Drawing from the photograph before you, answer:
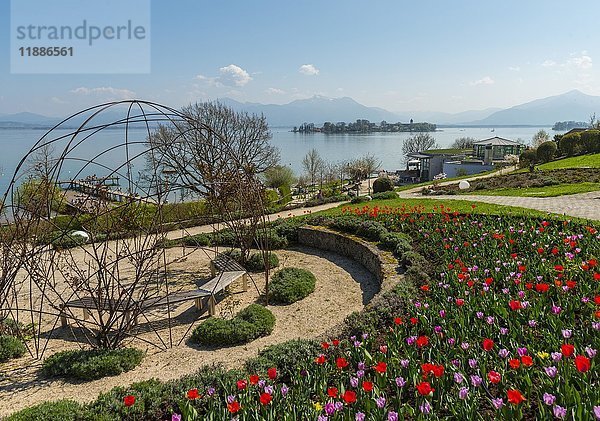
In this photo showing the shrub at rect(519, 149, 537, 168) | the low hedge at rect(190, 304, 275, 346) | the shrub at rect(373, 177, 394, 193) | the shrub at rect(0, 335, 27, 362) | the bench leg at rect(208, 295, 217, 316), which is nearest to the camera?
the shrub at rect(0, 335, 27, 362)

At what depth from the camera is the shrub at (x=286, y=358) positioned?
13.9 ft

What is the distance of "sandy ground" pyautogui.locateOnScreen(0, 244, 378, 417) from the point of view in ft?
16.0

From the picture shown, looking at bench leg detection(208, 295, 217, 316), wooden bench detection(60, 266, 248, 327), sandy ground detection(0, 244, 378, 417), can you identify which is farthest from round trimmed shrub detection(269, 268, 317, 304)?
bench leg detection(208, 295, 217, 316)

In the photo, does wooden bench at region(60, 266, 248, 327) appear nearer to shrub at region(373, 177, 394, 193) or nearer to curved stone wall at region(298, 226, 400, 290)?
curved stone wall at region(298, 226, 400, 290)

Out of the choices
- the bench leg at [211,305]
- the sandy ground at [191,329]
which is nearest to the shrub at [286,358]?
the sandy ground at [191,329]

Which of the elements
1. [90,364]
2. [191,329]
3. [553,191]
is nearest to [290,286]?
[191,329]

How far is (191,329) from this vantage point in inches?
264

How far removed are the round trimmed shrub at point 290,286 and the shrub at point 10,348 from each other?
3.88 m

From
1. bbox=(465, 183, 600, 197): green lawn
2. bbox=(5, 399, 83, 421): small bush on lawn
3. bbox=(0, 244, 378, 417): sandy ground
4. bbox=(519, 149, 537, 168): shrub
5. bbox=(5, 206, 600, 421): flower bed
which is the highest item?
bbox=(519, 149, 537, 168): shrub

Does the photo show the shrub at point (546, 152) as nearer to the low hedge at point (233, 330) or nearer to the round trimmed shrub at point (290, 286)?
the round trimmed shrub at point (290, 286)

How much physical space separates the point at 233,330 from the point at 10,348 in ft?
9.82

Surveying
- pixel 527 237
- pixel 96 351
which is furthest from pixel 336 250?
pixel 96 351

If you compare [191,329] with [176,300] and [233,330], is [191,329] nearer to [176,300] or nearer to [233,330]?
[176,300]

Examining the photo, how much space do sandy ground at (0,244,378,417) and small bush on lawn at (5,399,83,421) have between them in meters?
0.94
